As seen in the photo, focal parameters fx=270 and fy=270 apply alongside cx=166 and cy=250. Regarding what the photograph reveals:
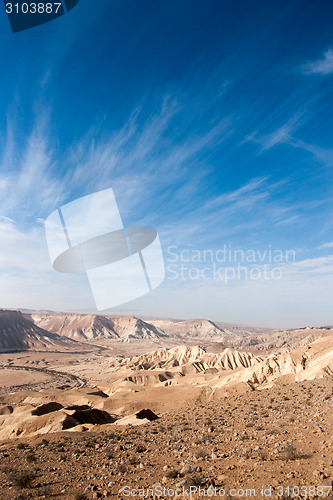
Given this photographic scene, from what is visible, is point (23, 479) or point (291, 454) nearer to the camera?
point (291, 454)

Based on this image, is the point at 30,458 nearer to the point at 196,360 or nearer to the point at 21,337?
the point at 196,360

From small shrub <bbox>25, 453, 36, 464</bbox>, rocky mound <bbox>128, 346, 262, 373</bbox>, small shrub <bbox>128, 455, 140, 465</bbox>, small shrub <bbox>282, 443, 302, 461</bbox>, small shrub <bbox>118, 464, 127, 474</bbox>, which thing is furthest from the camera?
rocky mound <bbox>128, 346, 262, 373</bbox>

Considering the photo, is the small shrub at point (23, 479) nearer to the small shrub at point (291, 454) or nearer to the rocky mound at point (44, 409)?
the small shrub at point (291, 454)

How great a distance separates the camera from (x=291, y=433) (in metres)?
9.89

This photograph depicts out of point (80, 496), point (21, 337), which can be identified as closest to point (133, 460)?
point (80, 496)

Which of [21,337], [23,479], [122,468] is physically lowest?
[21,337]

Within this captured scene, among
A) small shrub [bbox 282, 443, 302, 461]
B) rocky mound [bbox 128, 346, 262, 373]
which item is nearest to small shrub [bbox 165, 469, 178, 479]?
small shrub [bbox 282, 443, 302, 461]

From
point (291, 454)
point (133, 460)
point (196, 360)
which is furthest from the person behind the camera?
point (196, 360)

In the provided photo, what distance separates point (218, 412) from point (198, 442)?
8247mm

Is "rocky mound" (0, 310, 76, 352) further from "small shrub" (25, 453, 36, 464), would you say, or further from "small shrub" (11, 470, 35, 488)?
"small shrub" (11, 470, 35, 488)

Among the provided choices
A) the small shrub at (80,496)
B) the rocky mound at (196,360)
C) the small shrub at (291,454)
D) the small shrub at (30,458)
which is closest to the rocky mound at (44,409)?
the small shrub at (30,458)

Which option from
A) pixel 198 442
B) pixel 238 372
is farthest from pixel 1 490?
pixel 238 372

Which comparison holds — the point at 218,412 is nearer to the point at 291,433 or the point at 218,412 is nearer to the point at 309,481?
the point at 291,433

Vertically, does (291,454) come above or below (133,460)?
above
